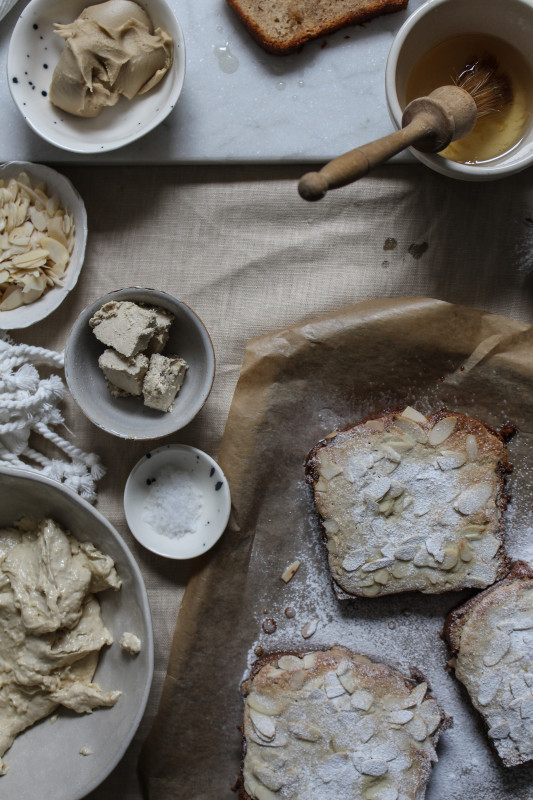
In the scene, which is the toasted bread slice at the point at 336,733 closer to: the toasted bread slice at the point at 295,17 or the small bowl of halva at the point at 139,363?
the small bowl of halva at the point at 139,363

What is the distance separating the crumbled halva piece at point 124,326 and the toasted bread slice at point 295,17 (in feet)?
3.30

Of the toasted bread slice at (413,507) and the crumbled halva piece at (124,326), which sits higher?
the crumbled halva piece at (124,326)

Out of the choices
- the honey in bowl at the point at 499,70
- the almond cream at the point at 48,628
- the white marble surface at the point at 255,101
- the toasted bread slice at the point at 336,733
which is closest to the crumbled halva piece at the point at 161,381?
the almond cream at the point at 48,628

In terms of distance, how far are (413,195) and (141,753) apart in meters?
2.09

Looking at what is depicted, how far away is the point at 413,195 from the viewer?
2385mm

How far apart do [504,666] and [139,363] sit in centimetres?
149

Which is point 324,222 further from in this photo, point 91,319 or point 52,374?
point 52,374

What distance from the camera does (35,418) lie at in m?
2.39

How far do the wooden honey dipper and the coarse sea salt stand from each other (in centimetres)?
112

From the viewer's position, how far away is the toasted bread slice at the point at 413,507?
87.7 inches

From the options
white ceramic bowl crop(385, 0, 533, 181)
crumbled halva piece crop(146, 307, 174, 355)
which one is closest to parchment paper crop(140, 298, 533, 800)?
crumbled halva piece crop(146, 307, 174, 355)

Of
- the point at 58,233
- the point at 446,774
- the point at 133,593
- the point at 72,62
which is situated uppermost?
the point at 72,62

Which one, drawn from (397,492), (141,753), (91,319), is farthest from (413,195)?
(141,753)

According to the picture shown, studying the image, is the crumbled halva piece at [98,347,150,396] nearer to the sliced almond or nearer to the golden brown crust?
the sliced almond
